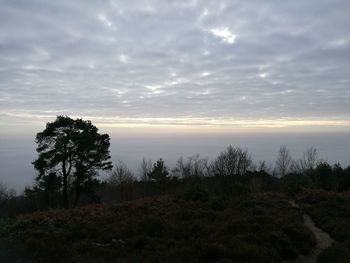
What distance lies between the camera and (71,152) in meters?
37.6

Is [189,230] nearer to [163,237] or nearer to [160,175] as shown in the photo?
[163,237]

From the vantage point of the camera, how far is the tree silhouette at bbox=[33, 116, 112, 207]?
37250 millimetres

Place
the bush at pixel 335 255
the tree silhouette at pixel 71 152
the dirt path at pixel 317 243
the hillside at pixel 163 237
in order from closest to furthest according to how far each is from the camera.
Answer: the hillside at pixel 163 237
the bush at pixel 335 255
the dirt path at pixel 317 243
the tree silhouette at pixel 71 152

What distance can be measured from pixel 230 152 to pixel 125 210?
49157mm

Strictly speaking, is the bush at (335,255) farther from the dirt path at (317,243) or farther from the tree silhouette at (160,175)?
the tree silhouette at (160,175)

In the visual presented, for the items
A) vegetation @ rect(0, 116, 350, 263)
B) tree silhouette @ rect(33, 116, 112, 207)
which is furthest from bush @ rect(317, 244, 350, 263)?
tree silhouette @ rect(33, 116, 112, 207)

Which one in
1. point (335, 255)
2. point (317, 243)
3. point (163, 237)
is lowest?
point (317, 243)

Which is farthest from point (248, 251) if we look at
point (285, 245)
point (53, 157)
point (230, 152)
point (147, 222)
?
point (230, 152)

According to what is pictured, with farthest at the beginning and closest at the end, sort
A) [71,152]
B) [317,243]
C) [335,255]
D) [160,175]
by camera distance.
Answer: [160,175]
[71,152]
[317,243]
[335,255]

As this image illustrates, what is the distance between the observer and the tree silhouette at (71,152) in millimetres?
37250

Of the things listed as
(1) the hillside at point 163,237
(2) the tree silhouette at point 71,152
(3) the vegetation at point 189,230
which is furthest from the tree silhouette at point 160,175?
(1) the hillside at point 163,237

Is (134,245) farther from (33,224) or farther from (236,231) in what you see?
(33,224)

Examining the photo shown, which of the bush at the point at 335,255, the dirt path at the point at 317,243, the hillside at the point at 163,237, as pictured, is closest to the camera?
the hillside at the point at 163,237

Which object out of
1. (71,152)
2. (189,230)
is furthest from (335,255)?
(71,152)
